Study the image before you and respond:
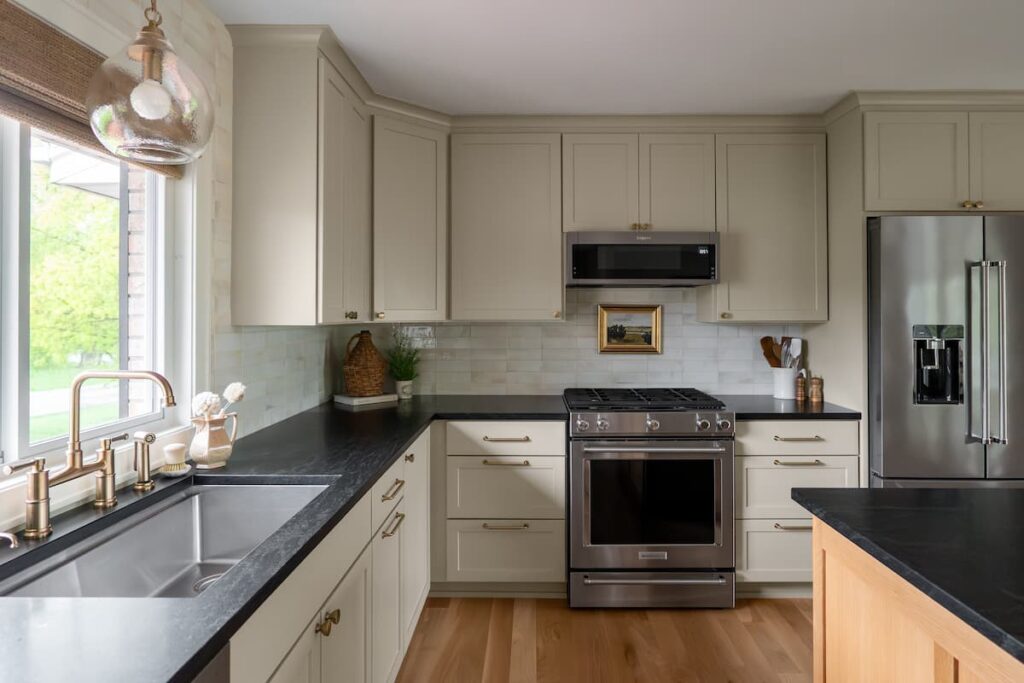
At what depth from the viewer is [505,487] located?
2951 millimetres

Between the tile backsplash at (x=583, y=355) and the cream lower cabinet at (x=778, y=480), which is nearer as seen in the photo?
the cream lower cabinet at (x=778, y=480)

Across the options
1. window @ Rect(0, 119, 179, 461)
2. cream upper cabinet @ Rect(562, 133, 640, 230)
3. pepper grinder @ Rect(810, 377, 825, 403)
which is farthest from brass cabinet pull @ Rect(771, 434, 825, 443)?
window @ Rect(0, 119, 179, 461)

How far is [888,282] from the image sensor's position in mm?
2746

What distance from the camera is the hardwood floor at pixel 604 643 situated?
2.37m

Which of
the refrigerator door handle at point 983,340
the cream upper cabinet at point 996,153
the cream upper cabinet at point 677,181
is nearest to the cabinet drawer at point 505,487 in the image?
the cream upper cabinet at point 677,181

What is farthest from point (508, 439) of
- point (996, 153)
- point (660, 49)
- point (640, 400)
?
point (996, 153)

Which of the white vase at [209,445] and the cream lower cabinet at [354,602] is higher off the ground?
the white vase at [209,445]

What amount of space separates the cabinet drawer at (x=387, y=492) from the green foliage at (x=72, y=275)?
0.83m

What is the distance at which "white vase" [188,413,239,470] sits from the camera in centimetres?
180

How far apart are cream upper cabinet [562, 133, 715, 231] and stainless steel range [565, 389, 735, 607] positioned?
0.98 metres

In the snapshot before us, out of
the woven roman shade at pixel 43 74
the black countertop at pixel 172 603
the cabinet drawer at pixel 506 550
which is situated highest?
the woven roman shade at pixel 43 74

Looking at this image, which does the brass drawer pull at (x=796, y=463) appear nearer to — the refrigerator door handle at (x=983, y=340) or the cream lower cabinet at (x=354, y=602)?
the refrigerator door handle at (x=983, y=340)

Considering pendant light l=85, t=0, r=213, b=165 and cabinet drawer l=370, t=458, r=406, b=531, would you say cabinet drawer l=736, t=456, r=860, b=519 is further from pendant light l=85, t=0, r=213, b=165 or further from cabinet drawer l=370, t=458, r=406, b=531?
pendant light l=85, t=0, r=213, b=165

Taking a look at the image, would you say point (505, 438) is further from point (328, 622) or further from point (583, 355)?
point (328, 622)
